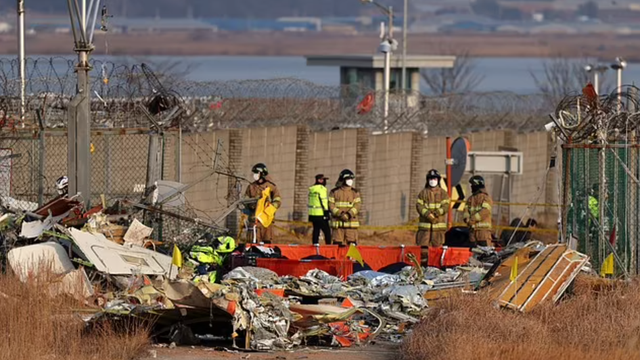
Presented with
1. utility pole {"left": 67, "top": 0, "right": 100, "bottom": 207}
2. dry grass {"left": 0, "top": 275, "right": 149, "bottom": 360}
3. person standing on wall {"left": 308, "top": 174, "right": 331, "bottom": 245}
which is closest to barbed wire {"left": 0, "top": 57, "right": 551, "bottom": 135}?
utility pole {"left": 67, "top": 0, "right": 100, "bottom": 207}

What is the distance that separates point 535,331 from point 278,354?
8.04 feet

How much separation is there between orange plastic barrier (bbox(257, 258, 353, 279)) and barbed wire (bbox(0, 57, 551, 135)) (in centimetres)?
304

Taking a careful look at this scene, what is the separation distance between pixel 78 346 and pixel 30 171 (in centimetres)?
762

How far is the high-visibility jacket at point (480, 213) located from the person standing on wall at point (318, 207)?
2721mm

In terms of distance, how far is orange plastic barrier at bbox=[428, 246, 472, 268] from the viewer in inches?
739

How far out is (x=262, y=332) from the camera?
44.3ft

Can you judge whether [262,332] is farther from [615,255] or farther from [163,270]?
[615,255]

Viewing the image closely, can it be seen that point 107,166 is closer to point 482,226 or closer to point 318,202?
point 318,202

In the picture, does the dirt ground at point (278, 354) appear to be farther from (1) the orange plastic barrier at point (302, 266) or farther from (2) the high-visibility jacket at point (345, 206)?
(2) the high-visibility jacket at point (345, 206)

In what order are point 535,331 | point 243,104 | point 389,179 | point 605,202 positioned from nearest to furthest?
1. point 535,331
2. point 605,202
3. point 243,104
4. point 389,179

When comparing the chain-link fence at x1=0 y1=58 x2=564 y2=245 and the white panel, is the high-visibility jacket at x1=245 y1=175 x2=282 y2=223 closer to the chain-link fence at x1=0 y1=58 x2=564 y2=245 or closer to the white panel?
the chain-link fence at x1=0 y1=58 x2=564 y2=245

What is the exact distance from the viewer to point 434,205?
72.6 ft

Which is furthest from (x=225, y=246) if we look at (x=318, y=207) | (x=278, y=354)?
(x=318, y=207)

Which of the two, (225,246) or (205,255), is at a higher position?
(225,246)
